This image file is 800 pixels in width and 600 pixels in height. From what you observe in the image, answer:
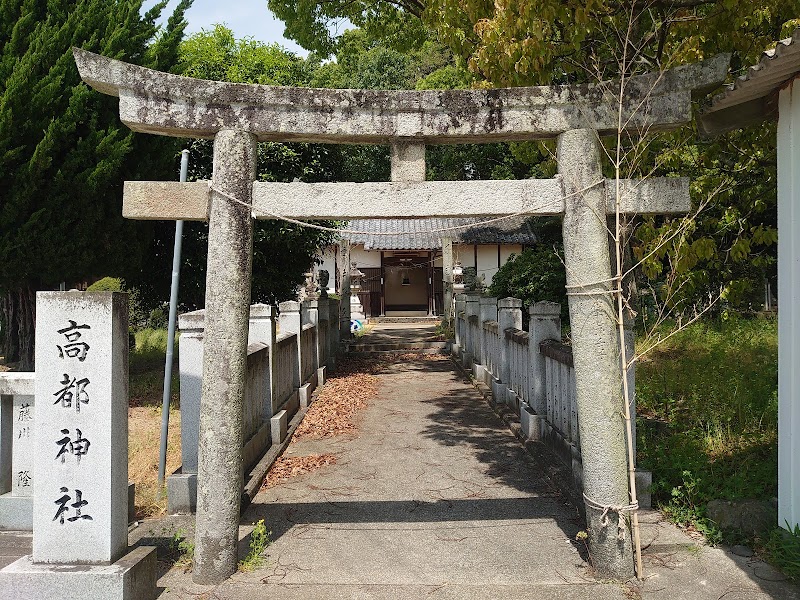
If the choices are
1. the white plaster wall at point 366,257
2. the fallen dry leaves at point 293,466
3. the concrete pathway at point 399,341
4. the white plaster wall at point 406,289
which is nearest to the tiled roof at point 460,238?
the white plaster wall at point 366,257

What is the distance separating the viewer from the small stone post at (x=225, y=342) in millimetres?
4512

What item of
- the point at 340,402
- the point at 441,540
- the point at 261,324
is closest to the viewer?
the point at 441,540

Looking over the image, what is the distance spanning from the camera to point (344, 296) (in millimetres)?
20625

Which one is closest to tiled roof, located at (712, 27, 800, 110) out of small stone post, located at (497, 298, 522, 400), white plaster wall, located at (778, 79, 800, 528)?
white plaster wall, located at (778, 79, 800, 528)

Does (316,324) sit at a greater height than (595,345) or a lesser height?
lesser

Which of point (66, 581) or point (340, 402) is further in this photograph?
point (340, 402)

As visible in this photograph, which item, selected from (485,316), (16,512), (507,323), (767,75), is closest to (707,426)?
(507,323)

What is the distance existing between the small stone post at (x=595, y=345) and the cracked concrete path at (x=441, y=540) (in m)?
0.47

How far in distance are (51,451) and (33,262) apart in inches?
264

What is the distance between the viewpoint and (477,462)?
738 cm

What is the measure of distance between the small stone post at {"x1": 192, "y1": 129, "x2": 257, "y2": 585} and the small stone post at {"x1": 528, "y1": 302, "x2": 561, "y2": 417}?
400 cm

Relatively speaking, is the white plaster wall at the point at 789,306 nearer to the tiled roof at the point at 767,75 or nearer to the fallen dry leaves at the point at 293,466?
the tiled roof at the point at 767,75

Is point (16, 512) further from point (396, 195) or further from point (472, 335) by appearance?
point (472, 335)

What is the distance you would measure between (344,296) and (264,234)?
8056 mm
